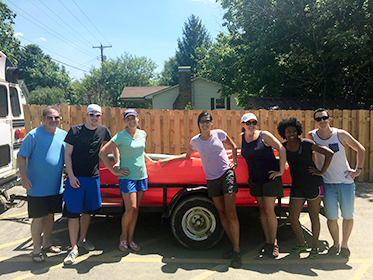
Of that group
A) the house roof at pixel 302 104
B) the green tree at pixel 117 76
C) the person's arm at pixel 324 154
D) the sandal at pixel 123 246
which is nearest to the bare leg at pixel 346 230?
the person's arm at pixel 324 154

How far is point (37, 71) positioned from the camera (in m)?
65.9

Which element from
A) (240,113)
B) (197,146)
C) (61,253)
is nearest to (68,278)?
(61,253)

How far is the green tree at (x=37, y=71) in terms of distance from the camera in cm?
6569

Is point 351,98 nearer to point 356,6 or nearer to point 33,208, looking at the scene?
point 356,6

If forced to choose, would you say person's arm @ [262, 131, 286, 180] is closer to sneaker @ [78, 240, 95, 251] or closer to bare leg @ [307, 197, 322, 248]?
bare leg @ [307, 197, 322, 248]

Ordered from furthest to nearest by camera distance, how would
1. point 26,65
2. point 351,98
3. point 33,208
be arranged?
point 26,65 < point 351,98 < point 33,208

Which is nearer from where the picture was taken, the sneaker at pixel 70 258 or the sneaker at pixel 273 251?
the sneaker at pixel 70 258

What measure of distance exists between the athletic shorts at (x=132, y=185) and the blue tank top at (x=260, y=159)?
1.48 meters

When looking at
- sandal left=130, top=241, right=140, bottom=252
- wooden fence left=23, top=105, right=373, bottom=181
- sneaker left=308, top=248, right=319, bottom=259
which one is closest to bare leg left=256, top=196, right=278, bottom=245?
sneaker left=308, top=248, right=319, bottom=259

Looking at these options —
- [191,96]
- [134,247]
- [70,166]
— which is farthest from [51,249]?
[191,96]

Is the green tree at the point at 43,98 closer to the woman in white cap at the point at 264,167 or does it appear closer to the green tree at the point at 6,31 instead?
the green tree at the point at 6,31

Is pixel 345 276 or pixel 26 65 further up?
pixel 26 65

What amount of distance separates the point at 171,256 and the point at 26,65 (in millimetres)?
→ 77898

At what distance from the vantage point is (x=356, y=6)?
1098 cm
